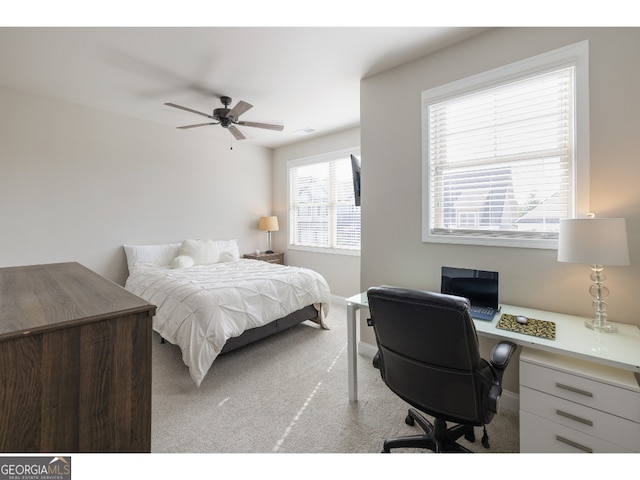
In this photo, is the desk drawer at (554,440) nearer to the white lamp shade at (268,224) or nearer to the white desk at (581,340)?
the white desk at (581,340)

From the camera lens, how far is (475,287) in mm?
1975

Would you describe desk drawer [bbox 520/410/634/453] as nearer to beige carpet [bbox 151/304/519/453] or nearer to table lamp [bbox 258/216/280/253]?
beige carpet [bbox 151/304/519/453]

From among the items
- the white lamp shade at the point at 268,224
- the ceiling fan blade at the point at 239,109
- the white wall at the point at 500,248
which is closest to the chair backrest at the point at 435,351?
the white wall at the point at 500,248

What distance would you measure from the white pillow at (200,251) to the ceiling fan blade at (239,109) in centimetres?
197

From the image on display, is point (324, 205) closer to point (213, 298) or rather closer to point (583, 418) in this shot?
point (213, 298)

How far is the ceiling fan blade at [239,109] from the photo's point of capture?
271cm

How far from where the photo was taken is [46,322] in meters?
0.91

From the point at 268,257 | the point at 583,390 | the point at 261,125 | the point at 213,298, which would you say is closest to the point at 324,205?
the point at 268,257

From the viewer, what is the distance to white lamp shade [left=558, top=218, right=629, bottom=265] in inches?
56.5

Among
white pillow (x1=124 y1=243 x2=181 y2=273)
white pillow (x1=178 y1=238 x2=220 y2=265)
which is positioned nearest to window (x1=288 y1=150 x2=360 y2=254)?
white pillow (x1=178 y1=238 x2=220 y2=265)

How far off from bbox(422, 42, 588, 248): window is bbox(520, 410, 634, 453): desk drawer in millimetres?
1051

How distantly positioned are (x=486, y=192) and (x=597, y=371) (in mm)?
1282
